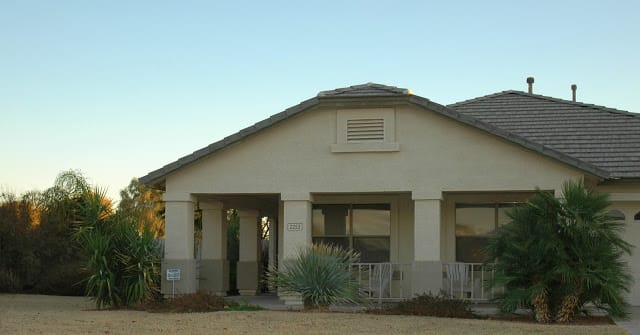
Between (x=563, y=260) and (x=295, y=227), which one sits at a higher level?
(x=295, y=227)

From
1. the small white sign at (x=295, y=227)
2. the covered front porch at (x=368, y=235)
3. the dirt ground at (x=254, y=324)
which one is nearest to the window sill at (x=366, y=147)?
the covered front porch at (x=368, y=235)

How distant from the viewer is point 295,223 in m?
20.0

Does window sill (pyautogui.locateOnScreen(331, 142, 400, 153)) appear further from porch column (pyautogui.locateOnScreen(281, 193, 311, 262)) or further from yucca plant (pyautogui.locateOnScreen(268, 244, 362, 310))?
yucca plant (pyautogui.locateOnScreen(268, 244, 362, 310))

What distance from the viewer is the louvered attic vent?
19.7 metres

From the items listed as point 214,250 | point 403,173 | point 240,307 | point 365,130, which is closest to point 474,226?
point 403,173

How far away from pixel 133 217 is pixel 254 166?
2.99 meters

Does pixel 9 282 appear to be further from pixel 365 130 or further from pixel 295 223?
pixel 365 130

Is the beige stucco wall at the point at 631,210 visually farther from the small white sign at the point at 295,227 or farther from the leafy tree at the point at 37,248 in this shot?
the leafy tree at the point at 37,248

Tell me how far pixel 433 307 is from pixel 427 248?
84.0 inches

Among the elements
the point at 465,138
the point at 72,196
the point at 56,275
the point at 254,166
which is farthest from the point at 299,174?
the point at 72,196

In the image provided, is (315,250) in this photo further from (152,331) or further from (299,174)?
(152,331)

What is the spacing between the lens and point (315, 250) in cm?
1848

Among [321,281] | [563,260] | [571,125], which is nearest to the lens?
[563,260]

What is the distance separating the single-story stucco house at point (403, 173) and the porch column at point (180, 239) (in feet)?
0.07
